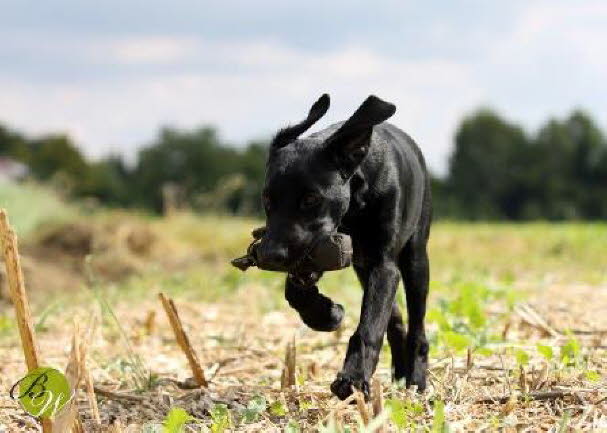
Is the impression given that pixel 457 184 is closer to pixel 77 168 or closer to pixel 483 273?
pixel 77 168

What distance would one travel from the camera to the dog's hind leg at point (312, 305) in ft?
13.3

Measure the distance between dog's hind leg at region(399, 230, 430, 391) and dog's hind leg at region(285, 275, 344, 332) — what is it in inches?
29.1

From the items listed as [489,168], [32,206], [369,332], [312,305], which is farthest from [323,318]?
[489,168]

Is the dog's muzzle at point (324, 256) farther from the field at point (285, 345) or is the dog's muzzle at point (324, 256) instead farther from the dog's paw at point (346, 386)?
the field at point (285, 345)

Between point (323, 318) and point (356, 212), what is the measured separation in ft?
1.55

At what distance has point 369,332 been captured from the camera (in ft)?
12.6

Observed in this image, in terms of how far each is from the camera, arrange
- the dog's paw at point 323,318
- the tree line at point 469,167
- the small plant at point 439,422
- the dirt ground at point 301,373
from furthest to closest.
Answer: the tree line at point 469,167
the dog's paw at point 323,318
the dirt ground at point 301,373
the small plant at point 439,422

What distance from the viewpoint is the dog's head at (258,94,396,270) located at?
3625mm

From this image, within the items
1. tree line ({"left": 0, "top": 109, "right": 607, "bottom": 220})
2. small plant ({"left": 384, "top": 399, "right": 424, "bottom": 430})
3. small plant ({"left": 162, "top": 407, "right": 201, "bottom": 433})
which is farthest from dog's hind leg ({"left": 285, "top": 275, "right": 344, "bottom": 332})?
tree line ({"left": 0, "top": 109, "right": 607, "bottom": 220})

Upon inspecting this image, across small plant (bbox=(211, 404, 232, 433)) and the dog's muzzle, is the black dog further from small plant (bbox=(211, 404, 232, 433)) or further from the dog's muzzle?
small plant (bbox=(211, 404, 232, 433))

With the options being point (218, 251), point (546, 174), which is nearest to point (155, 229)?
point (218, 251)

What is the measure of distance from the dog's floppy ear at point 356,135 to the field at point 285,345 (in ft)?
3.19

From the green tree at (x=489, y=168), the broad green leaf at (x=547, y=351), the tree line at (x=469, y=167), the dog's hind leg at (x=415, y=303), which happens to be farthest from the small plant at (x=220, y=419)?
the green tree at (x=489, y=168)

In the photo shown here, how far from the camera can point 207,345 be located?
6586 millimetres
